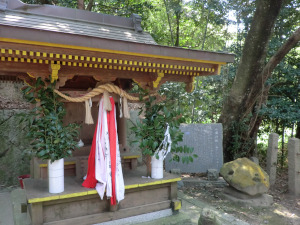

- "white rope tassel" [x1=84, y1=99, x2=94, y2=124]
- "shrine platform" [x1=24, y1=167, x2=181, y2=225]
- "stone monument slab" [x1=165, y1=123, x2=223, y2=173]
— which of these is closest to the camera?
"shrine platform" [x1=24, y1=167, x2=181, y2=225]

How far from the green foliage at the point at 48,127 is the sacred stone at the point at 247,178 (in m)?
3.79

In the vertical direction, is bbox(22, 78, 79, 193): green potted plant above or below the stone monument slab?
above

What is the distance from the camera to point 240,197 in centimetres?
577

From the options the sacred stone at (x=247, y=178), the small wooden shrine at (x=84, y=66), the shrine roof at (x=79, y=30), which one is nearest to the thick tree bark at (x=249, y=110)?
the sacred stone at (x=247, y=178)

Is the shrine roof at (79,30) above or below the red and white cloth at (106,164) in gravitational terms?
above

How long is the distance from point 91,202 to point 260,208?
3776 mm

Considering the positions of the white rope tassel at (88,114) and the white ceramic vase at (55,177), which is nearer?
the white ceramic vase at (55,177)

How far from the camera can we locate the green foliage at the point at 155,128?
14.1ft

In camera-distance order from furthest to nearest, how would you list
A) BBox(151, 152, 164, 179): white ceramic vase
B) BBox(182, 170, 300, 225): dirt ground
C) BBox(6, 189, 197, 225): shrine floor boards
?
BBox(182, 170, 300, 225): dirt ground, BBox(151, 152, 164, 179): white ceramic vase, BBox(6, 189, 197, 225): shrine floor boards

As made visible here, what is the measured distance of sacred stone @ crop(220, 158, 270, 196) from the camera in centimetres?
562

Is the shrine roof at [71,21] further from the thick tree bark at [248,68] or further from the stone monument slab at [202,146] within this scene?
the thick tree bark at [248,68]

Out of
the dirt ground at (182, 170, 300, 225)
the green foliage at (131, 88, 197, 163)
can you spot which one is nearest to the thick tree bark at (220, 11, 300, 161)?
the dirt ground at (182, 170, 300, 225)

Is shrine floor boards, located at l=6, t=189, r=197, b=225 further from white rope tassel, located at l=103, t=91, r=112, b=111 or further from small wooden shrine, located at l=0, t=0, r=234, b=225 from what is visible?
white rope tassel, located at l=103, t=91, r=112, b=111

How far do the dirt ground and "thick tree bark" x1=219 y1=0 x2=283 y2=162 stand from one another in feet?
6.02
